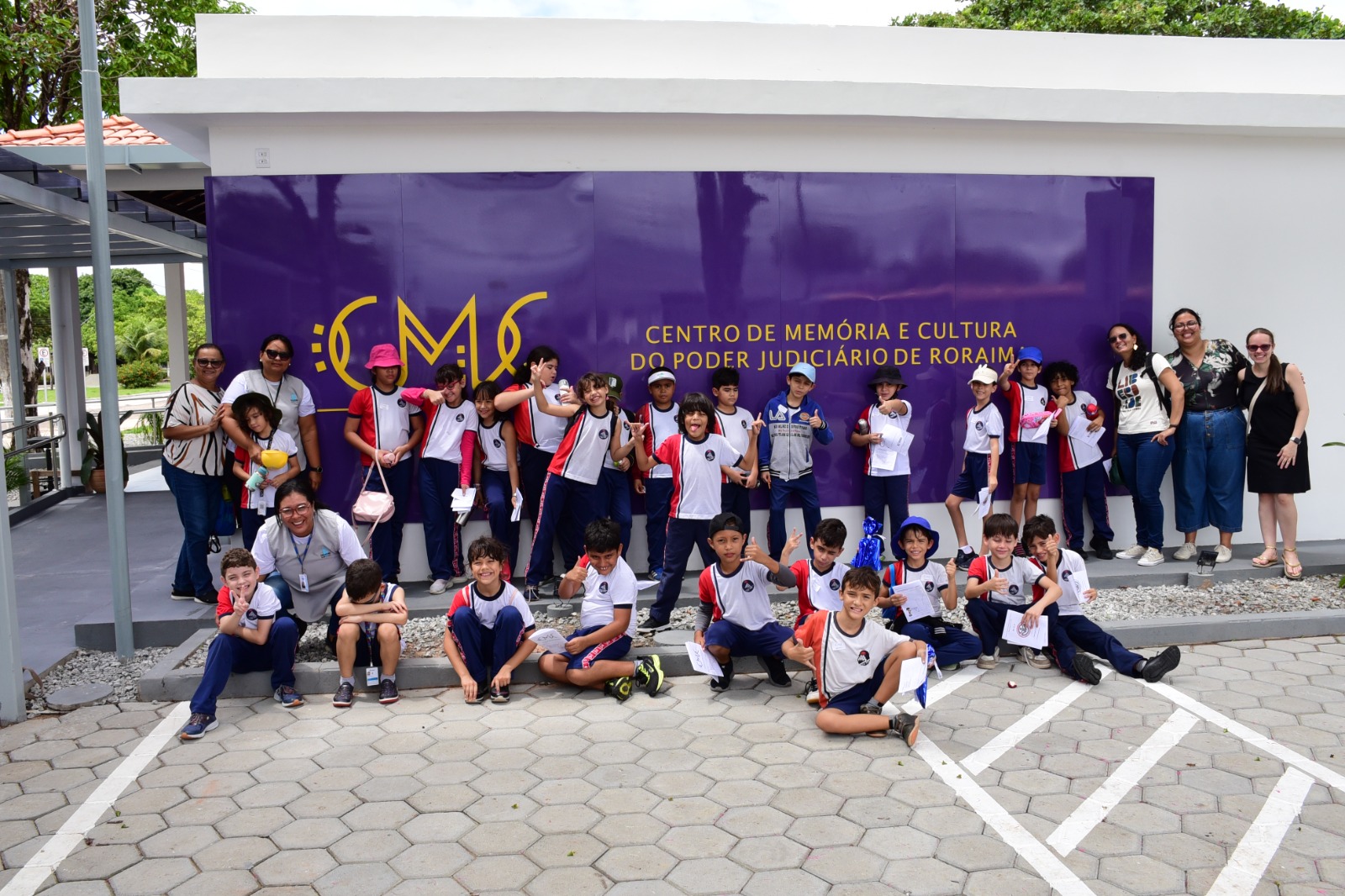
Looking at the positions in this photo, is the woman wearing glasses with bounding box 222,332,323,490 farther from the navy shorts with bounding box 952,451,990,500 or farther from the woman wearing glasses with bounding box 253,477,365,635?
the navy shorts with bounding box 952,451,990,500

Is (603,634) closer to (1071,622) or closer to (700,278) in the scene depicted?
(1071,622)

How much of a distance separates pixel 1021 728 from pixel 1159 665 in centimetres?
106

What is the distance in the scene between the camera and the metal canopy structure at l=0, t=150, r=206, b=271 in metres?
7.21

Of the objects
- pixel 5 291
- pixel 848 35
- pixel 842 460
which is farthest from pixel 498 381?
pixel 5 291

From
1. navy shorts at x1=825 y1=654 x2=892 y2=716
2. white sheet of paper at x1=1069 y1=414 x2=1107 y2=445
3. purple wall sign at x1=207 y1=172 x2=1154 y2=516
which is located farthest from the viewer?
white sheet of paper at x1=1069 y1=414 x2=1107 y2=445

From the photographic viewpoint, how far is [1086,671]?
5.53 m

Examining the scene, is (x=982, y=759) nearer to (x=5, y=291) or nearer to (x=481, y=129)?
(x=481, y=129)

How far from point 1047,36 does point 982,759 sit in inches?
249

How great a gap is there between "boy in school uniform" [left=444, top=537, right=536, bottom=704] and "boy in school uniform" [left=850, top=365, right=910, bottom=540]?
2994 mm

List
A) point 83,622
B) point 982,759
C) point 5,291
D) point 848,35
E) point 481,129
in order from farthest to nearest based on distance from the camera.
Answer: point 5,291 → point 848,35 → point 481,129 → point 83,622 → point 982,759

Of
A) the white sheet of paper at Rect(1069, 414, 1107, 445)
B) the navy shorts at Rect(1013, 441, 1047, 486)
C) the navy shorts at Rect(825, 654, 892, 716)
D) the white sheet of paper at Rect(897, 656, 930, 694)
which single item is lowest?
the navy shorts at Rect(825, 654, 892, 716)

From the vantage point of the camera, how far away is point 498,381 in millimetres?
7242

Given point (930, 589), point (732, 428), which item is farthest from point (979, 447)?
point (930, 589)

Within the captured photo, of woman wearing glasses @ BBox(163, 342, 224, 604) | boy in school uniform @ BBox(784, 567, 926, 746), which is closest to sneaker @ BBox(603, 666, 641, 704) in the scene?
boy in school uniform @ BBox(784, 567, 926, 746)
